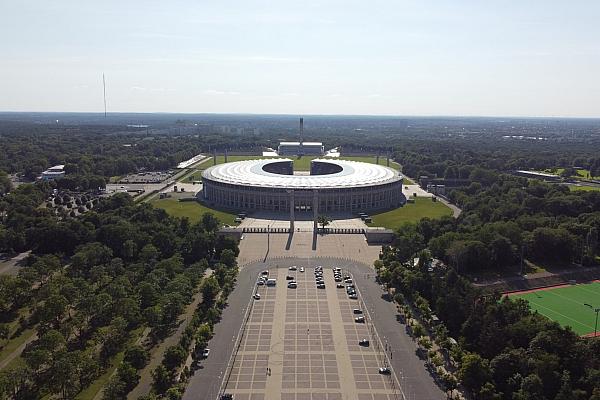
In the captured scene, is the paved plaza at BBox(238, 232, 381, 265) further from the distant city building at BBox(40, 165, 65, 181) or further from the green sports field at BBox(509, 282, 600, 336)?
the distant city building at BBox(40, 165, 65, 181)

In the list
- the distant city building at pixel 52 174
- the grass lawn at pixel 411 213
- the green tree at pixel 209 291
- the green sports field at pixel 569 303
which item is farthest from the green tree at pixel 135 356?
the distant city building at pixel 52 174

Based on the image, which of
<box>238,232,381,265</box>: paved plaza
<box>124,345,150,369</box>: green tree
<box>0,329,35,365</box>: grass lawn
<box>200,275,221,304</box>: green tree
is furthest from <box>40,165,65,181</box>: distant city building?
<box>124,345,150,369</box>: green tree

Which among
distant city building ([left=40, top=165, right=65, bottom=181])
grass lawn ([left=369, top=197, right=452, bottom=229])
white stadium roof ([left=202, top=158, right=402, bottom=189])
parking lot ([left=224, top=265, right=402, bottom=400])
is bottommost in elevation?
parking lot ([left=224, top=265, right=402, bottom=400])

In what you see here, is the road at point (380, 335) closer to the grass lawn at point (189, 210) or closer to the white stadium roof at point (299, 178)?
the grass lawn at point (189, 210)

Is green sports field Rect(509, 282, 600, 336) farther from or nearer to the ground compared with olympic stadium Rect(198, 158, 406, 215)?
nearer to the ground

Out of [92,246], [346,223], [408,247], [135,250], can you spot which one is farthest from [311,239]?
[92,246]

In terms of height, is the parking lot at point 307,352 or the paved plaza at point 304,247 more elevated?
the paved plaza at point 304,247

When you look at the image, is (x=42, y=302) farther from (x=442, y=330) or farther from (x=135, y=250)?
(x=442, y=330)
